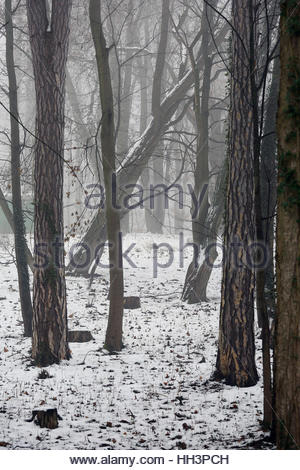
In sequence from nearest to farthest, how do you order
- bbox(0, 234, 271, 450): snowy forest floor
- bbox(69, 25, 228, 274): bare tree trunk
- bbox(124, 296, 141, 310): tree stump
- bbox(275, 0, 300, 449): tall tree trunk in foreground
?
bbox(275, 0, 300, 449): tall tree trunk in foreground → bbox(0, 234, 271, 450): snowy forest floor → bbox(124, 296, 141, 310): tree stump → bbox(69, 25, 228, 274): bare tree trunk

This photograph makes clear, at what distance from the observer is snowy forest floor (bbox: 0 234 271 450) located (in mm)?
5781

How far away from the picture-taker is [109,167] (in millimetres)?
9422

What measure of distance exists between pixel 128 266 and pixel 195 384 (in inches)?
424

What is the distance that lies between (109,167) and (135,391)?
384cm

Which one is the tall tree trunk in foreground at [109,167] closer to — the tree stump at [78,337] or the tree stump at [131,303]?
the tree stump at [78,337]

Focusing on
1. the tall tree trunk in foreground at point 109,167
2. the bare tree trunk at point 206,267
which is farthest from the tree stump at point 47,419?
the bare tree trunk at point 206,267

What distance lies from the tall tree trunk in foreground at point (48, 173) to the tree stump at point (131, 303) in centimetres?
490

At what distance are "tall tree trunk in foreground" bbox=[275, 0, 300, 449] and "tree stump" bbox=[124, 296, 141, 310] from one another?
9583 millimetres

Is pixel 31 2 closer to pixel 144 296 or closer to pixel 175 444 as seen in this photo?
pixel 175 444

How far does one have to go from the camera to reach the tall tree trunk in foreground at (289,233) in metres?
4.18

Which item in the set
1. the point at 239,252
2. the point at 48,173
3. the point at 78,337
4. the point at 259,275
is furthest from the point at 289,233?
the point at 78,337

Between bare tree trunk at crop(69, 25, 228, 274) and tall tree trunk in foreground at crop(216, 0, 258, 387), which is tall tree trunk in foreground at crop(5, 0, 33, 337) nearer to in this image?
tall tree trunk in foreground at crop(216, 0, 258, 387)

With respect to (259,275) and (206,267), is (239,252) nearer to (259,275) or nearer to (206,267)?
(259,275)

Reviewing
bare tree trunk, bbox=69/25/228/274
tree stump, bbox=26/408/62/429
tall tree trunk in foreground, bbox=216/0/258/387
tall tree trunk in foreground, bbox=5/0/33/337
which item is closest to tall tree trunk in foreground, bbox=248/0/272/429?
tall tree trunk in foreground, bbox=216/0/258/387
